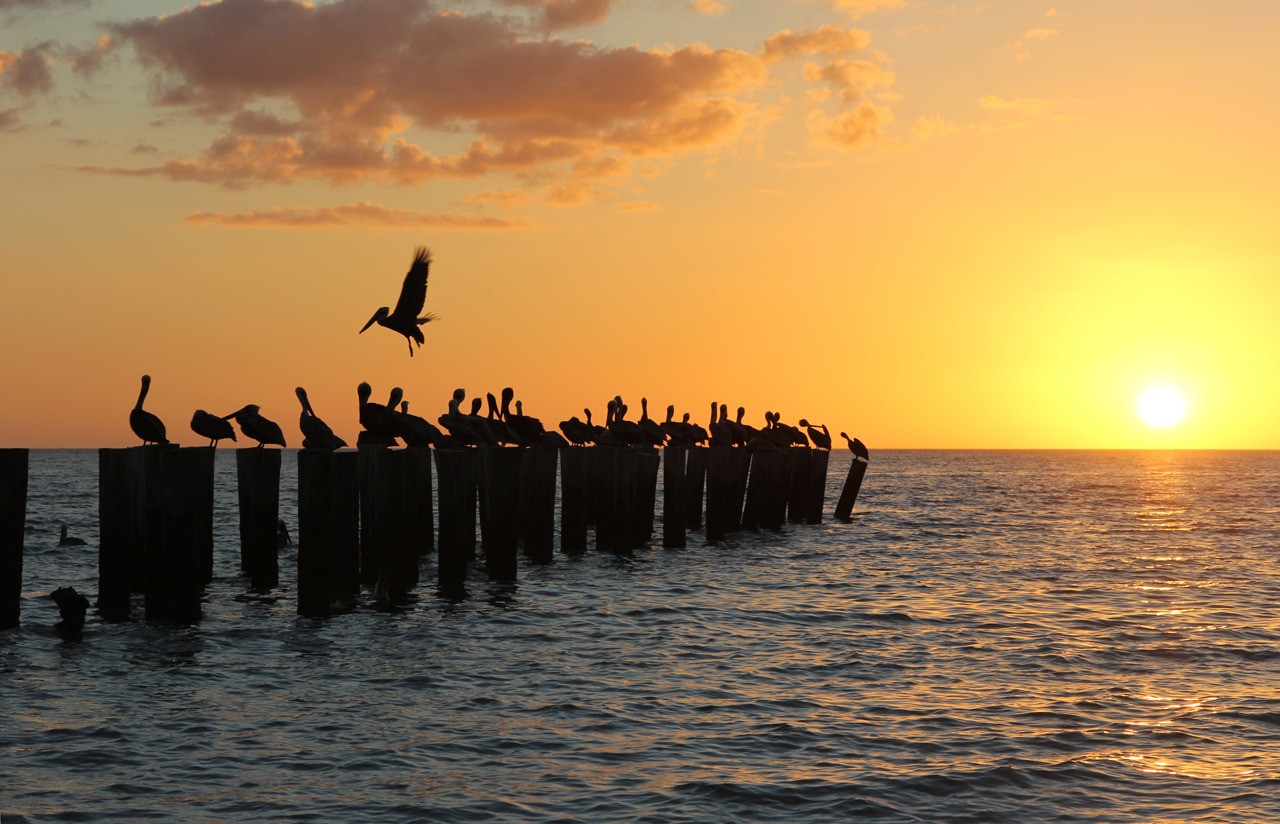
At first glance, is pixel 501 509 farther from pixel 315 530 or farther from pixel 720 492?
pixel 720 492

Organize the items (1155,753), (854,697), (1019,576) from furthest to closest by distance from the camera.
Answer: (1019,576) < (854,697) < (1155,753)

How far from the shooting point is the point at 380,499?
1741 centimetres

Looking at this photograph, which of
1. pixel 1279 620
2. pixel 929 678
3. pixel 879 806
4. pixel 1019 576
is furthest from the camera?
pixel 1019 576

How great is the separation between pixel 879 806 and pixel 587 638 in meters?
7.91

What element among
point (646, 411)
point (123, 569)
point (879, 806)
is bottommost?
point (879, 806)

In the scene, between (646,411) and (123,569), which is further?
(646,411)

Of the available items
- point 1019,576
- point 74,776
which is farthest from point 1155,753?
point 1019,576

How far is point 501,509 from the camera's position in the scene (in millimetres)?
20797

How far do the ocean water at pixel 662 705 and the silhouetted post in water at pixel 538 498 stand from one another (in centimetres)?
62

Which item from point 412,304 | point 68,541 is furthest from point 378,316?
point 68,541

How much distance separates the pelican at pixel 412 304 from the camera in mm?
19031

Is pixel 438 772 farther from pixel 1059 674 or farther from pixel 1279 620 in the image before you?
pixel 1279 620

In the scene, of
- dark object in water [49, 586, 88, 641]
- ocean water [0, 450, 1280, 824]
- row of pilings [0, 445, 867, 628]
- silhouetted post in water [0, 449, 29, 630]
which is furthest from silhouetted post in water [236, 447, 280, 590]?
silhouetted post in water [0, 449, 29, 630]

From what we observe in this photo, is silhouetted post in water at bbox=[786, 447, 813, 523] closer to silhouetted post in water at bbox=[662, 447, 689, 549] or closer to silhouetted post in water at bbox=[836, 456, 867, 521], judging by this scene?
silhouetted post in water at bbox=[836, 456, 867, 521]
